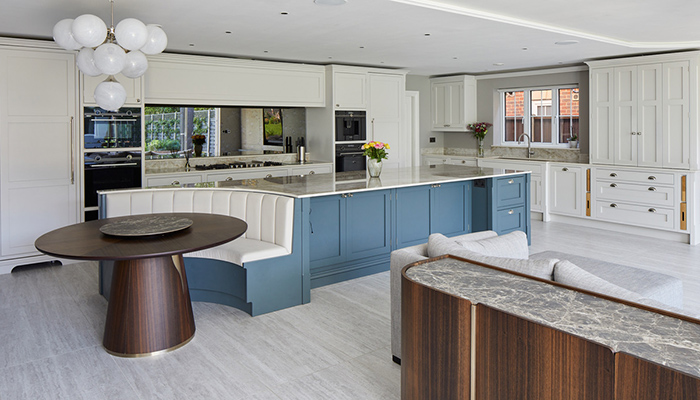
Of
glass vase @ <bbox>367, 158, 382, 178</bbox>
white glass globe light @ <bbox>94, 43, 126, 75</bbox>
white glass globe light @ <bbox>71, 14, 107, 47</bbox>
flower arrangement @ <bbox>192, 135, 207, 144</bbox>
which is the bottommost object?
glass vase @ <bbox>367, 158, 382, 178</bbox>

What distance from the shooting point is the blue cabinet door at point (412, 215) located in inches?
199

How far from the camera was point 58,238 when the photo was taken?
304cm

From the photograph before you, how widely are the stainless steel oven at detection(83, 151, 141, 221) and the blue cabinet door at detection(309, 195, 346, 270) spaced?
2314mm

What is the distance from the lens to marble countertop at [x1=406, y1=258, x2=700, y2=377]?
4.88ft

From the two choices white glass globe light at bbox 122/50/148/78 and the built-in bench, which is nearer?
white glass globe light at bbox 122/50/148/78

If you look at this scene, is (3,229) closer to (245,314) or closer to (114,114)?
(114,114)

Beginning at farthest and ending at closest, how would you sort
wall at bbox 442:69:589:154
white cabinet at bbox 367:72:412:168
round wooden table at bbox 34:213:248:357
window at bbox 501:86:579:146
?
window at bbox 501:86:579:146, white cabinet at bbox 367:72:412:168, wall at bbox 442:69:589:154, round wooden table at bbox 34:213:248:357

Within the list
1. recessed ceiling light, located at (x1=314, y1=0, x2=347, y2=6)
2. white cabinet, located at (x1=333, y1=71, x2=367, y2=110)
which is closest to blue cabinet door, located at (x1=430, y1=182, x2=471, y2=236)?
recessed ceiling light, located at (x1=314, y1=0, x2=347, y2=6)

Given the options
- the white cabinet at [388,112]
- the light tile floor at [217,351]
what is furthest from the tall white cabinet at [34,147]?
the white cabinet at [388,112]

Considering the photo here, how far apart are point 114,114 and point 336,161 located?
9.86 ft

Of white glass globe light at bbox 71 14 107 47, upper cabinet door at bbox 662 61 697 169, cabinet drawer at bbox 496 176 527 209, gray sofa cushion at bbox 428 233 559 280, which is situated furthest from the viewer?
upper cabinet door at bbox 662 61 697 169

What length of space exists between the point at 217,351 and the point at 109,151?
3082 mm

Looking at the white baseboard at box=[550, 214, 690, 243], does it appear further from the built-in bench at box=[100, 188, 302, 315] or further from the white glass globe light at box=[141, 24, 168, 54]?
the white glass globe light at box=[141, 24, 168, 54]

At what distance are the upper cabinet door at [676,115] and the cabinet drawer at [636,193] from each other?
1.10 ft
